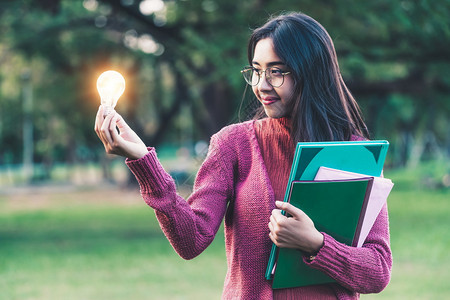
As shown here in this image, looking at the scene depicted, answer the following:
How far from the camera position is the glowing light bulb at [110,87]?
1.85 meters

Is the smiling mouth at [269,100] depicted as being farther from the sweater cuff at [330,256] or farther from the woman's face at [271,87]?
the sweater cuff at [330,256]

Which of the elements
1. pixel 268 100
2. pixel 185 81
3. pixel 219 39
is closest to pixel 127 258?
pixel 219 39

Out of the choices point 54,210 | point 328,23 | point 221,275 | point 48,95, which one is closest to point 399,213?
point 328,23

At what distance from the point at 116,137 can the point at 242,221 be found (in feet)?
1.80

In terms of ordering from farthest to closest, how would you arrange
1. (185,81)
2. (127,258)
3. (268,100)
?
(185,81) < (127,258) < (268,100)

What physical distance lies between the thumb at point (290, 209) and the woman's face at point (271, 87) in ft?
1.13

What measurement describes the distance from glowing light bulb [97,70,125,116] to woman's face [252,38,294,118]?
464 mm

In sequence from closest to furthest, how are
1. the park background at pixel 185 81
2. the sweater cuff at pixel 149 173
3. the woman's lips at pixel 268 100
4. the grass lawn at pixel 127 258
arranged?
the sweater cuff at pixel 149 173 → the woman's lips at pixel 268 100 → the grass lawn at pixel 127 258 → the park background at pixel 185 81

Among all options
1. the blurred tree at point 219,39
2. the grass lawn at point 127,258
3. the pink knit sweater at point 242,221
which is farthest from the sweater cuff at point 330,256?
the grass lawn at point 127,258

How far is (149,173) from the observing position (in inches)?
74.1

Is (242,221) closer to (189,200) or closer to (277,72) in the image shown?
(189,200)

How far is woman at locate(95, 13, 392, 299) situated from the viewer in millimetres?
1932

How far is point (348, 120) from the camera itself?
7.22 feet

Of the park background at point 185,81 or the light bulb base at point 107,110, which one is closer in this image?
the light bulb base at point 107,110
